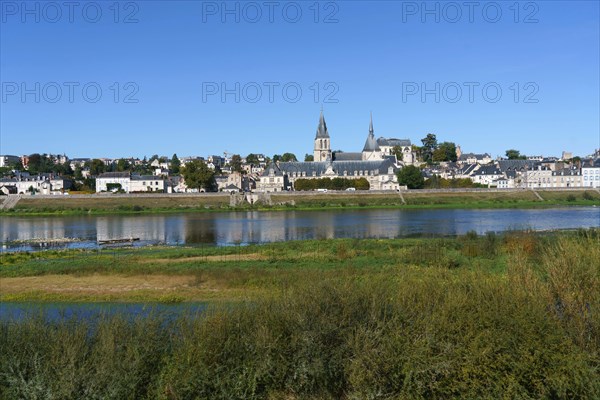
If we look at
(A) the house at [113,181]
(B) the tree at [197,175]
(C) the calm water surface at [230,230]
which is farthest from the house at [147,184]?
(C) the calm water surface at [230,230]

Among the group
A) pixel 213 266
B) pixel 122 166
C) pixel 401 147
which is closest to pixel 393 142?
pixel 401 147

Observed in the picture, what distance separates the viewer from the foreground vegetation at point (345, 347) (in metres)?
9.67

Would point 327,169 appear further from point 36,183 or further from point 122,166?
point 36,183

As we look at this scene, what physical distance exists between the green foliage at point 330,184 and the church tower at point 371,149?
23868mm

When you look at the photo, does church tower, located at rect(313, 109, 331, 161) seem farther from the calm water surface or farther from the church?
the calm water surface

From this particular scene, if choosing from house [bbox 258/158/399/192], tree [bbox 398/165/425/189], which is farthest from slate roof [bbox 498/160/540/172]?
tree [bbox 398/165/425/189]

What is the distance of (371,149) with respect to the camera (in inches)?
5162

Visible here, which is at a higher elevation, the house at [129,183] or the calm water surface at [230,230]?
the house at [129,183]

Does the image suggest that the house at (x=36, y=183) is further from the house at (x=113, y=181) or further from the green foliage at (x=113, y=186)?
the green foliage at (x=113, y=186)

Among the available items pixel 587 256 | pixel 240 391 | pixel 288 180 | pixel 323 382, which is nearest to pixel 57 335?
pixel 240 391

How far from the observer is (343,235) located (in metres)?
41.4

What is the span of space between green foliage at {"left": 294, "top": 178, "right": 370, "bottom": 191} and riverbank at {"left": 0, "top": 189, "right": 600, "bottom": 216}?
13.1 metres

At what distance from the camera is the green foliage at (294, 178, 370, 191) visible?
102188 millimetres

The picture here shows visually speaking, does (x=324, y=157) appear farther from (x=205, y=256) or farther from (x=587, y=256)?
(x=587, y=256)
